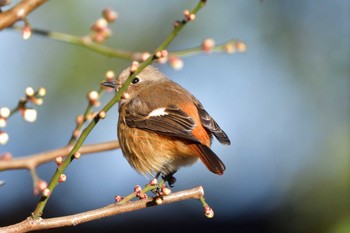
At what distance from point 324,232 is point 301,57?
2.44m

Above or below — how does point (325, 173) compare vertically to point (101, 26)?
above

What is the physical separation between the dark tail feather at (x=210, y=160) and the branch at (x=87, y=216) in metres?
0.51

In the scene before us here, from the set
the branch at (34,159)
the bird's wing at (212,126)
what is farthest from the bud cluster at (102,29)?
the bird's wing at (212,126)

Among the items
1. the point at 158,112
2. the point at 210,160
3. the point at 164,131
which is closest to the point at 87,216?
the point at 210,160

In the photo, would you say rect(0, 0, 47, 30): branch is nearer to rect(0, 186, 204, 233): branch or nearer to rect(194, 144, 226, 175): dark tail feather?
rect(0, 186, 204, 233): branch

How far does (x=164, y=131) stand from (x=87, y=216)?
51.5 inches

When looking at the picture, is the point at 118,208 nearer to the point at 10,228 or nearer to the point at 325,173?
the point at 10,228

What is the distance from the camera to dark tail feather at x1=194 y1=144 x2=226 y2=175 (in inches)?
113

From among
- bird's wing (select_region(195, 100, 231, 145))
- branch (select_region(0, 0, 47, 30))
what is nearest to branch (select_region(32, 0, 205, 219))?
branch (select_region(0, 0, 47, 30))

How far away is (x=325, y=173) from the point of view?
17.9ft

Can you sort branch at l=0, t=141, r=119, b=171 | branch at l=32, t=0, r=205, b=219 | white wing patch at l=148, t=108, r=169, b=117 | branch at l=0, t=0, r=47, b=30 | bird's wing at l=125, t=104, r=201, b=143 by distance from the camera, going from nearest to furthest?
branch at l=32, t=0, r=205, b=219 → branch at l=0, t=0, r=47, b=30 → branch at l=0, t=141, r=119, b=171 → bird's wing at l=125, t=104, r=201, b=143 → white wing patch at l=148, t=108, r=169, b=117

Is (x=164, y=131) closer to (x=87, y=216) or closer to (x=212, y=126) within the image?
(x=212, y=126)

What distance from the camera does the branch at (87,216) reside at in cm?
208

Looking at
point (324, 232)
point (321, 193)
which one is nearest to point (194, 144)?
point (324, 232)
